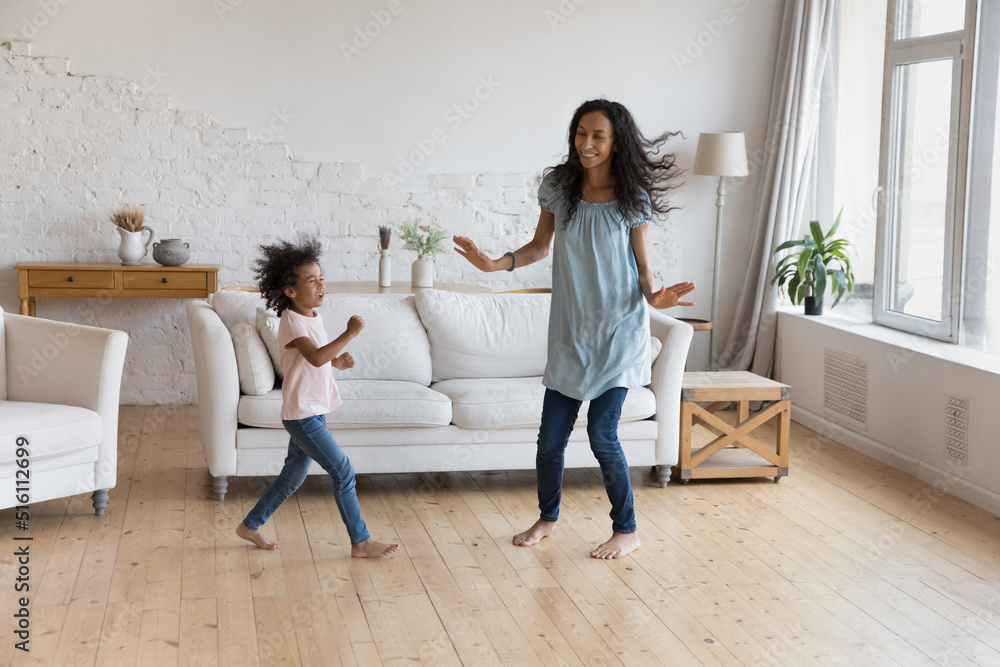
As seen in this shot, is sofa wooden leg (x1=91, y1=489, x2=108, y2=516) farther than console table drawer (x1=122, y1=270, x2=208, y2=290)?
No

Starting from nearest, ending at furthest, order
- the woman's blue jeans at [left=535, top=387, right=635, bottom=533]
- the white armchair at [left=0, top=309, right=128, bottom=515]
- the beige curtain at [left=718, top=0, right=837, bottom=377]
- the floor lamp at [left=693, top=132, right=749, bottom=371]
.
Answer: the woman's blue jeans at [left=535, top=387, right=635, bottom=533], the white armchair at [left=0, top=309, right=128, bottom=515], the beige curtain at [left=718, top=0, right=837, bottom=377], the floor lamp at [left=693, top=132, right=749, bottom=371]

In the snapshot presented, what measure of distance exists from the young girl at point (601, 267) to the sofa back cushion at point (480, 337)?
3.54 feet

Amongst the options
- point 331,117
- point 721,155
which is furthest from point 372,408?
point 721,155

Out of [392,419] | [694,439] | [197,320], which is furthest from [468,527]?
[694,439]

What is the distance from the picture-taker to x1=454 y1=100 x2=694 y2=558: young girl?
2975mm

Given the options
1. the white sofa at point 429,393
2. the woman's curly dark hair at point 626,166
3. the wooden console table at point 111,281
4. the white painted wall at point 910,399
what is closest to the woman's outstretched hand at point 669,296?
the woman's curly dark hair at point 626,166

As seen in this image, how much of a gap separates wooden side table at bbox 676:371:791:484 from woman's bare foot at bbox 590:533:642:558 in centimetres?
86

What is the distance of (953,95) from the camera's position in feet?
13.8

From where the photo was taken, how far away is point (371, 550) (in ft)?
10.2

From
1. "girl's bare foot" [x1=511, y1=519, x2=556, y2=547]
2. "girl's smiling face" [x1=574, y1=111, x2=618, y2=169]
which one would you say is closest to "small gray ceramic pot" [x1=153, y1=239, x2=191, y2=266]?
"girl's bare foot" [x1=511, y1=519, x2=556, y2=547]

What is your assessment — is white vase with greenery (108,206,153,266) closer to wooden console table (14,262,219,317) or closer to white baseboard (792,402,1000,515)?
wooden console table (14,262,219,317)

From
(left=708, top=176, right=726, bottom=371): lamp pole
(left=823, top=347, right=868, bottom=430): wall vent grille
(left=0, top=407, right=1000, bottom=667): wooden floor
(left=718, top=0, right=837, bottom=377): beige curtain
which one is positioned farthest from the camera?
(left=708, top=176, right=726, bottom=371): lamp pole

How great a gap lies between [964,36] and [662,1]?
1.96m

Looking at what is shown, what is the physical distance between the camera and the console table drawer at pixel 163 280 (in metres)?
4.96
